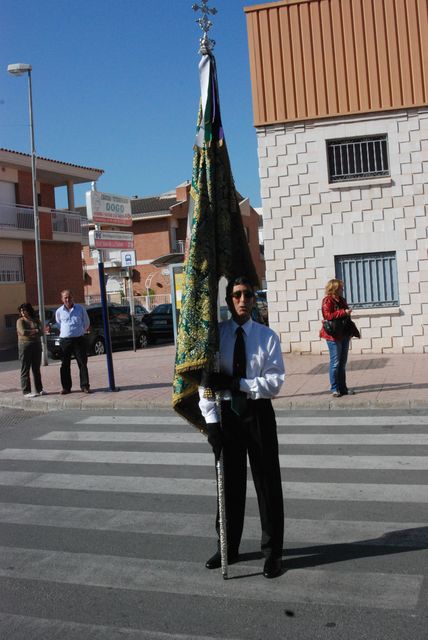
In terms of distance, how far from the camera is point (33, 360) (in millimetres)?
12602

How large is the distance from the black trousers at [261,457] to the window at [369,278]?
11842 mm

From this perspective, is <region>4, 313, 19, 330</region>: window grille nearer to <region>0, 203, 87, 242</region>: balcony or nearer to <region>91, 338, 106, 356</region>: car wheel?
<region>0, 203, 87, 242</region>: balcony

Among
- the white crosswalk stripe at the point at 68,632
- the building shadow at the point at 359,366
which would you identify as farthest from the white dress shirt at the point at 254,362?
the building shadow at the point at 359,366

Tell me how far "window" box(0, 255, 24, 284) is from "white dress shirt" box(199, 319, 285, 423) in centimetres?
2909

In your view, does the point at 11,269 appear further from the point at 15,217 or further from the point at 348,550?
the point at 348,550

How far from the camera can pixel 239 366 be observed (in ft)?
15.0

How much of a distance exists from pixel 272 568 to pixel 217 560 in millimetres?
399

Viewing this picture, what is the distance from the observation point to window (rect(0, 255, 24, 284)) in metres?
32.5

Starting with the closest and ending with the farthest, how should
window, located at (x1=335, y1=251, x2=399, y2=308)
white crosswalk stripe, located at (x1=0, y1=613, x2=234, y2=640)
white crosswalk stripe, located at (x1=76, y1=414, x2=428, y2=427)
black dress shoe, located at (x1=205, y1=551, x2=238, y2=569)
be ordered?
1. white crosswalk stripe, located at (x1=0, y1=613, x2=234, y2=640)
2. black dress shoe, located at (x1=205, y1=551, x2=238, y2=569)
3. white crosswalk stripe, located at (x1=76, y1=414, x2=428, y2=427)
4. window, located at (x1=335, y1=251, x2=399, y2=308)

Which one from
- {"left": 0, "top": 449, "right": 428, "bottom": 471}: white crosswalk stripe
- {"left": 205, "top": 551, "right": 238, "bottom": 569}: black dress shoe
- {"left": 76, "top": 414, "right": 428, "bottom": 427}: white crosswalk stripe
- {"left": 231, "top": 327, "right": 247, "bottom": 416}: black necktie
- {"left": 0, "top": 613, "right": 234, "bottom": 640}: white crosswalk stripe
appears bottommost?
{"left": 0, "top": 613, "right": 234, "bottom": 640}: white crosswalk stripe

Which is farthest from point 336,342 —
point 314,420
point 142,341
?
point 142,341

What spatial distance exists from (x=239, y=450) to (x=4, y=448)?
5.13m

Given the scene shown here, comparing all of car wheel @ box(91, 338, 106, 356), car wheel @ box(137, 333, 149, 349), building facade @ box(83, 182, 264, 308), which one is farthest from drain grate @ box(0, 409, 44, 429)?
building facade @ box(83, 182, 264, 308)

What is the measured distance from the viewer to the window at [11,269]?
32.5 meters
